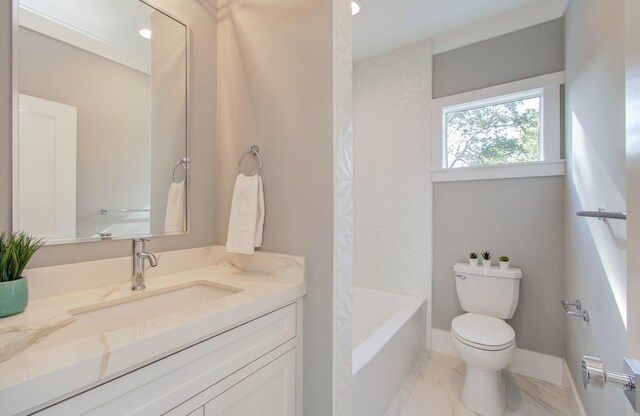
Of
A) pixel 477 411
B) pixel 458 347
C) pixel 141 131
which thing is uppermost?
pixel 141 131

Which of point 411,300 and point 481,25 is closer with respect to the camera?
point 481,25

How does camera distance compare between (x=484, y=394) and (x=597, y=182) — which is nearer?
(x=597, y=182)

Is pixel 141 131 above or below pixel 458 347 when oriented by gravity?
above

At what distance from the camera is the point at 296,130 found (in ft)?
3.91

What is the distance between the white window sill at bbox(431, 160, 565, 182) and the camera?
1.92 meters

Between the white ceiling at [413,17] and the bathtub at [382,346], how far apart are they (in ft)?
7.25

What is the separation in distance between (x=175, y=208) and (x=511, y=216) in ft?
7.38

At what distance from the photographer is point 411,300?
2.35 metres

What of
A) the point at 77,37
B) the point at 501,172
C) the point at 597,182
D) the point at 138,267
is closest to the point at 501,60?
the point at 501,172

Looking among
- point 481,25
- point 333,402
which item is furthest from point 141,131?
point 481,25

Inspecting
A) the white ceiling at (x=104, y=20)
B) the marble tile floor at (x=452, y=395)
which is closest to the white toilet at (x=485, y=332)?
the marble tile floor at (x=452, y=395)

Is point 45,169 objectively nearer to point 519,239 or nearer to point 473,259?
point 473,259

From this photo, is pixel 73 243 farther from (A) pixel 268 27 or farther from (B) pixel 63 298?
(A) pixel 268 27

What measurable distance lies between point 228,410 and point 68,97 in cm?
120
